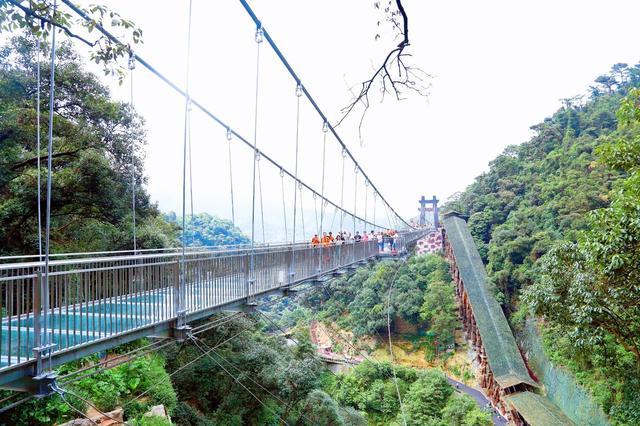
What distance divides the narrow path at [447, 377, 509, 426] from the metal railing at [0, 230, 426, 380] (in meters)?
9.33

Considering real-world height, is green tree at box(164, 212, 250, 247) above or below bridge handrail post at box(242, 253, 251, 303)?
above

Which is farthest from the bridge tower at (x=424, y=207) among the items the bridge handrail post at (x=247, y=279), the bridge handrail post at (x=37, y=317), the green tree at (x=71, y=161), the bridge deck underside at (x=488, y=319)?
the bridge handrail post at (x=37, y=317)

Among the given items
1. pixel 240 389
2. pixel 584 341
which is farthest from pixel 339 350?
pixel 584 341

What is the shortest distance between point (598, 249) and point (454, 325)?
13.5 meters

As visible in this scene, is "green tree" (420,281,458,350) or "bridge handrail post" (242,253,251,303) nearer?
"bridge handrail post" (242,253,251,303)

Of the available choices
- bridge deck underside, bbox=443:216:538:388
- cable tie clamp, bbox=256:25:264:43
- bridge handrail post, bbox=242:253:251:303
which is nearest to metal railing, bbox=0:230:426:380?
bridge handrail post, bbox=242:253:251:303

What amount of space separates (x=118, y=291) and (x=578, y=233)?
5.41 meters

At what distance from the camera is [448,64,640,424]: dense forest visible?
183 inches

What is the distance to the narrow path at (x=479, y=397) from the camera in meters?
11.8

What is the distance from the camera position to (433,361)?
54.0 feet

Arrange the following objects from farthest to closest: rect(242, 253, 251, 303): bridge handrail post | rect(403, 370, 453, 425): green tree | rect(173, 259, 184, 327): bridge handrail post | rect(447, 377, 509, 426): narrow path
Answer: rect(447, 377, 509, 426): narrow path < rect(403, 370, 453, 425): green tree < rect(242, 253, 251, 303): bridge handrail post < rect(173, 259, 184, 327): bridge handrail post

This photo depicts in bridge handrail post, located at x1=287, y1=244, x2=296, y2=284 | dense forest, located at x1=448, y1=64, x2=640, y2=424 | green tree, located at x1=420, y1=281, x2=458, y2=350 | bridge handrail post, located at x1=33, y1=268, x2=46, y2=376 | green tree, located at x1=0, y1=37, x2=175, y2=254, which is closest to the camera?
bridge handrail post, located at x1=33, y1=268, x2=46, y2=376

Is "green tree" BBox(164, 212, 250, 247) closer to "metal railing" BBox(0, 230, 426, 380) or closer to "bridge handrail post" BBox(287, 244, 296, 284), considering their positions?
"bridge handrail post" BBox(287, 244, 296, 284)

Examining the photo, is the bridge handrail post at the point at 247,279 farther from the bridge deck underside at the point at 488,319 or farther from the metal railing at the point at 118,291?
the bridge deck underside at the point at 488,319
